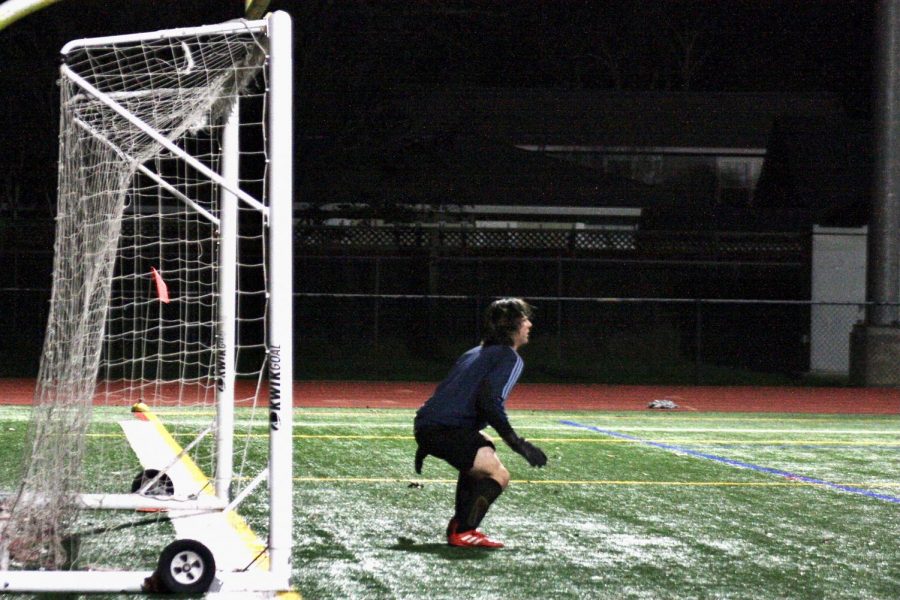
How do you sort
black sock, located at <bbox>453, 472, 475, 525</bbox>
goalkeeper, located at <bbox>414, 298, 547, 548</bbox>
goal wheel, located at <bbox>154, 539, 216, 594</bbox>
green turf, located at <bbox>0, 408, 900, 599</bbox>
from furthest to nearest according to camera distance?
black sock, located at <bbox>453, 472, 475, 525</bbox>, goalkeeper, located at <bbox>414, 298, 547, 548</bbox>, green turf, located at <bbox>0, 408, 900, 599</bbox>, goal wheel, located at <bbox>154, 539, 216, 594</bbox>

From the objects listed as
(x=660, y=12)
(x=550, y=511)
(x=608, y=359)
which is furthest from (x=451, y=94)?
(x=550, y=511)

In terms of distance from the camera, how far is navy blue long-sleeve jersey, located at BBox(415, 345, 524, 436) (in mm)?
6645

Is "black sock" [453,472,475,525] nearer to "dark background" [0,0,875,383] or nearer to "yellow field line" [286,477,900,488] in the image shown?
"yellow field line" [286,477,900,488]

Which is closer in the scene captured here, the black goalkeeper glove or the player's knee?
the black goalkeeper glove

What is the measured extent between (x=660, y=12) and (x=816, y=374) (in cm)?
4339

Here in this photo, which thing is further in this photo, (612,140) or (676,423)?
(612,140)

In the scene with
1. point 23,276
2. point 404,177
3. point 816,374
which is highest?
point 404,177

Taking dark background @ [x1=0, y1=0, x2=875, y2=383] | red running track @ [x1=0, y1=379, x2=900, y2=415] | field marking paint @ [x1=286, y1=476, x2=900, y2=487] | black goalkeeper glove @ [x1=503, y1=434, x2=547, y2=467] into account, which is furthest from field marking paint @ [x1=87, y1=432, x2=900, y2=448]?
dark background @ [x1=0, y1=0, x2=875, y2=383]

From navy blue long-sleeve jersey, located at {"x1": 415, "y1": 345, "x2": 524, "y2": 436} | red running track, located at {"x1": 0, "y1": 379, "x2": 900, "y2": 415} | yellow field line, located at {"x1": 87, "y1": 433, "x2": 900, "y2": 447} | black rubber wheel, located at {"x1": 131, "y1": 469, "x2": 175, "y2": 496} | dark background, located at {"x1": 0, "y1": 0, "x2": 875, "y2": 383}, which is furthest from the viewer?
dark background, located at {"x1": 0, "y1": 0, "x2": 875, "y2": 383}

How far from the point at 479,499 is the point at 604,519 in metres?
1.48

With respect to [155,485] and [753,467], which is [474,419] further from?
[753,467]

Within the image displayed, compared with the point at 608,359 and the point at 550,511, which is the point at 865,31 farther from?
the point at 550,511

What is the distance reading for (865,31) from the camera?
64125 millimetres

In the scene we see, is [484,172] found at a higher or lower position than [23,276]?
higher
